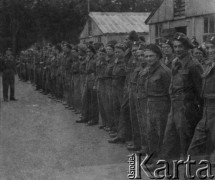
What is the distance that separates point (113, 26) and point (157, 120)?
22.6 meters

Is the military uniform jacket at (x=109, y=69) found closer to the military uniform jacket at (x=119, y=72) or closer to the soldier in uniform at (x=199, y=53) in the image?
the military uniform jacket at (x=119, y=72)

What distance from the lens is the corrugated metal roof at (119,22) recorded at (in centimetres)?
2893

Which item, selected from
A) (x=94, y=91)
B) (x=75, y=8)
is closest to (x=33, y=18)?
(x=75, y=8)

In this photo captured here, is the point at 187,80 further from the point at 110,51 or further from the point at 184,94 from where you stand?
the point at 110,51

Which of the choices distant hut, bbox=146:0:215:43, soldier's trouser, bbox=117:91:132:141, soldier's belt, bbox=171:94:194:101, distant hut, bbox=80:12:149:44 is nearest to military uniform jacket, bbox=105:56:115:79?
soldier's trouser, bbox=117:91:132:141

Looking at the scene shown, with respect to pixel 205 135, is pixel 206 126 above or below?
above

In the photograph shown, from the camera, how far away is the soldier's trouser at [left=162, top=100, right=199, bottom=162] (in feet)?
20.9

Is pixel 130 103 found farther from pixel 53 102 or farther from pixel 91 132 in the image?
pixel 53 102

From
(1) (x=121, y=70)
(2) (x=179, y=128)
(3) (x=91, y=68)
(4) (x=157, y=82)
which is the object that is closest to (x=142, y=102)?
(4) (x=157, y=82)

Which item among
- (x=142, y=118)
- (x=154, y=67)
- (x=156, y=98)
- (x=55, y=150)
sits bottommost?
(x=55, y=150)

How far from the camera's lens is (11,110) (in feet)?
49.3

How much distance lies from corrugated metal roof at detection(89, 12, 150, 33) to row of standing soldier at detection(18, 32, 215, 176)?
14.5 metres

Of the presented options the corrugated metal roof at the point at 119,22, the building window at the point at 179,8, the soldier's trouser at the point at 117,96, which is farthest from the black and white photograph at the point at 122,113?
the corrugated metal roof at the point at 119,22

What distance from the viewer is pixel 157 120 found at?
704 cm
